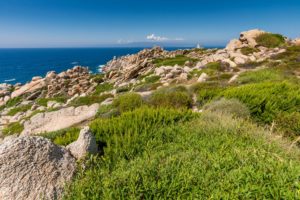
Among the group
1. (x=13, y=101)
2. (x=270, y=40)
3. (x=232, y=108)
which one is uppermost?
(x=270, y=40)

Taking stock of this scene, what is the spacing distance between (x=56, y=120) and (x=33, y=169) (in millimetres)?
10464

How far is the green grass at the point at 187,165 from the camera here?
394cm

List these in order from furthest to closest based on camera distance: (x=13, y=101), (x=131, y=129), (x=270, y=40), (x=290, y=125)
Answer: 1. (x=270, y=40)
2. (x=13, y=101)
3. (x=290, y=125)
4. (x=131, y=129)

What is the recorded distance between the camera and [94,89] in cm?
3703

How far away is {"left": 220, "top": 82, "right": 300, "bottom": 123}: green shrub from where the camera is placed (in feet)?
32.7

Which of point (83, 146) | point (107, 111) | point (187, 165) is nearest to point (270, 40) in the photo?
point (107, 111)

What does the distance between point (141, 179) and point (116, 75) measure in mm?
43370

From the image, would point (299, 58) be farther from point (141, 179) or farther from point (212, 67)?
point (141, 179)

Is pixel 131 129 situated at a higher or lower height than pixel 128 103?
higher

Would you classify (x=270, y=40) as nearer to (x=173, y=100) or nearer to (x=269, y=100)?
(x=173, y=100)

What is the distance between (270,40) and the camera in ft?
167

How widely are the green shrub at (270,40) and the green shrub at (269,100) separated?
4331 centimetres

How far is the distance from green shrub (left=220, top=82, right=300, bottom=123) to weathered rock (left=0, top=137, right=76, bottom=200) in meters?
7.86

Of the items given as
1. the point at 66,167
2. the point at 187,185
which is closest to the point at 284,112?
the point at 187,185
